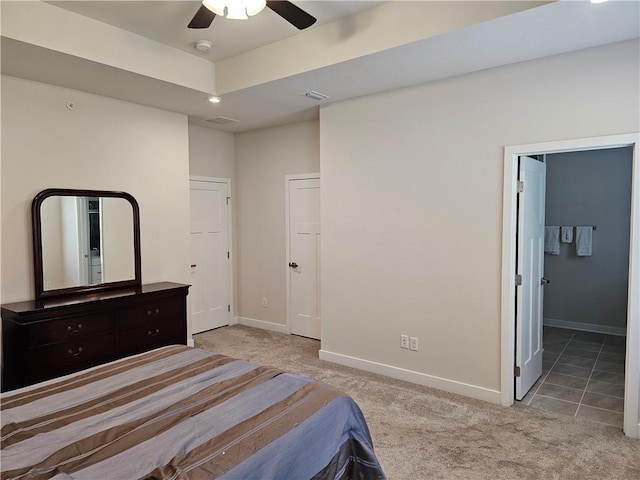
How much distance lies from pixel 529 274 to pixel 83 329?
12.2 feet

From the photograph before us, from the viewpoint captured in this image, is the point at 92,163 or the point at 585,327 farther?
the point at 585,327

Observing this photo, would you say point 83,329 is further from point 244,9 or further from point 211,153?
point 211,153

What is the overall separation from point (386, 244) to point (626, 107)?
2051 millimetres

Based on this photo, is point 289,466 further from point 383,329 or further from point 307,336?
point 307,336

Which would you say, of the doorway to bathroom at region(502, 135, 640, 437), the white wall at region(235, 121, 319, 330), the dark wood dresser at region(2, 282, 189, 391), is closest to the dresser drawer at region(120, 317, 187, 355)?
the dark wood dresser at region(2, 282, 189, 391)

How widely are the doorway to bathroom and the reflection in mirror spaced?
350 cm

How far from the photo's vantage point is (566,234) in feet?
17.9

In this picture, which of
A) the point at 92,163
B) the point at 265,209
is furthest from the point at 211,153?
the point at 92,163

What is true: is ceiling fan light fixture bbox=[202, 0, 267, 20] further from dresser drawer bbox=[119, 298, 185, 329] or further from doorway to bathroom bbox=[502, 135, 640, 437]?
dresser drawer bbox=[119, 298, 185, 329]

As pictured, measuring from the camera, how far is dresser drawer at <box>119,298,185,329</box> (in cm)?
359

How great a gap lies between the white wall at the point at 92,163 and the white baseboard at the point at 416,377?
1969 millimetres

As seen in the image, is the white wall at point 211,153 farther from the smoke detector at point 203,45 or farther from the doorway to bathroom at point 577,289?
the doorway to bathroom at point 577,289

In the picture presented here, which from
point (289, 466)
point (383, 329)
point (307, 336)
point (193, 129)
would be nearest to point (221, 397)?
point (289, 466)

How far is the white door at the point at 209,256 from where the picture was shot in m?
5.25
